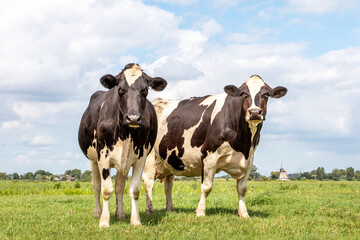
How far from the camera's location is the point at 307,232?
8.31m

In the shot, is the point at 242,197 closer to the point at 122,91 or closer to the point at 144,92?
the point at 144,92

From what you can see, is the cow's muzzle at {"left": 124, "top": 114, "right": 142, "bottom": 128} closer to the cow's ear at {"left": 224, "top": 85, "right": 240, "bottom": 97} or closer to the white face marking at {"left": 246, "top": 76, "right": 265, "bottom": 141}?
the white face marking at {"left": 246, "top": 76, "right": 265, "bottom": 141}

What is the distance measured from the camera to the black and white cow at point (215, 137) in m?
10.1

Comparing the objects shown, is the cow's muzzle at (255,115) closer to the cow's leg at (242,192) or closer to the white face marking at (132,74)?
the cow's leg at (242,192)

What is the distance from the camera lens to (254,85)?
10023 millimetres

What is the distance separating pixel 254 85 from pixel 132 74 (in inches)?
120

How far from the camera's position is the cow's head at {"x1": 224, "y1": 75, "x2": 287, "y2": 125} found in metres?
9.47

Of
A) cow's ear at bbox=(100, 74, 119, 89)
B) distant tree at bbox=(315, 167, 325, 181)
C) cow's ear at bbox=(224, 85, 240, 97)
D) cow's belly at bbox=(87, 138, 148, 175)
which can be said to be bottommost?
cow's belly at bbox=(87, 138, 148, 175)

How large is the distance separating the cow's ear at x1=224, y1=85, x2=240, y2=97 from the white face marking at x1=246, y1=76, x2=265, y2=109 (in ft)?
1.06

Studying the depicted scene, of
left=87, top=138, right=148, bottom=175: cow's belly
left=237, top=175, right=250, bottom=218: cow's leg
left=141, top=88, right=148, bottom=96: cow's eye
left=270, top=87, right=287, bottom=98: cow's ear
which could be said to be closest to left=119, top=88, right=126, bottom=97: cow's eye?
left=141, top=88, right=148, bottom=96: cow's eye

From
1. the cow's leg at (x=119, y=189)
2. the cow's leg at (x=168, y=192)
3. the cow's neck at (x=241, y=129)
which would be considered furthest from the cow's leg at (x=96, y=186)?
the cow's neck at (x=241, y=129)

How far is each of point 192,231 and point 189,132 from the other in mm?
3637

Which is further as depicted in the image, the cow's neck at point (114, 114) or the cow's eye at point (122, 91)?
the cow's neck at point (114, 114)

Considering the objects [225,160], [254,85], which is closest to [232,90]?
[254,85]
